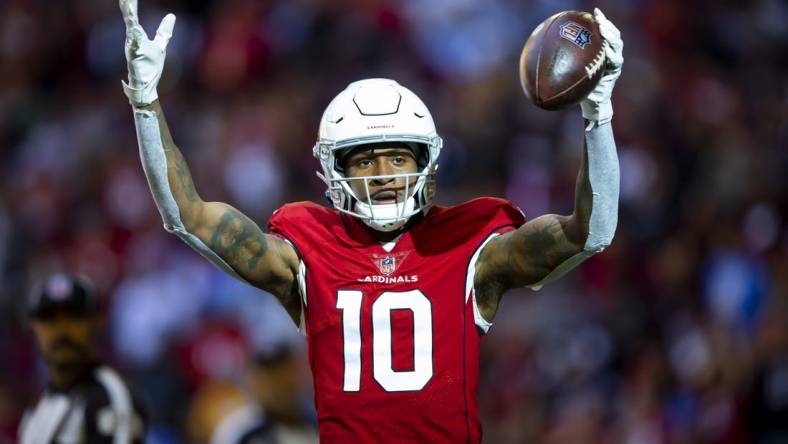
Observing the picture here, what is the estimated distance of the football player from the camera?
3912 mm

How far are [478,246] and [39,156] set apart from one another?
26.6 feet

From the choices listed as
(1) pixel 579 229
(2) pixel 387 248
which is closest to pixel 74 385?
(2) pixel 387 248

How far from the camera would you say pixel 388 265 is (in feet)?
13.6

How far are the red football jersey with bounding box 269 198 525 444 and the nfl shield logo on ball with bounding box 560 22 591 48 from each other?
0.61 m

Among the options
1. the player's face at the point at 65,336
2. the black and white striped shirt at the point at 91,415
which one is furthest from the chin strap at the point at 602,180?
the player's face at the point at 65,336

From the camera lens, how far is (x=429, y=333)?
13.3ft

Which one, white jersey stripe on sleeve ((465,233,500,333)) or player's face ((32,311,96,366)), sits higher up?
white jersey stripe on sleeve ((465,233,500,333))

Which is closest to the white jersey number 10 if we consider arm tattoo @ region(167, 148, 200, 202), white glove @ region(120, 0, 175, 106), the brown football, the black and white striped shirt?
arm tattoo @ region(167, 148, 200, 202)

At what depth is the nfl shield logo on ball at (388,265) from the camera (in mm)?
4133

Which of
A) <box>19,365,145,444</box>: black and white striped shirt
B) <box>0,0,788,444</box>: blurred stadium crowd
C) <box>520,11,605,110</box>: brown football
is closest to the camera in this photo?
<box>520,11,605,110</box>: brown football

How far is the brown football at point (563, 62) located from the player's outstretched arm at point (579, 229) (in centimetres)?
4

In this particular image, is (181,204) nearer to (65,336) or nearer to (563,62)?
(563,62)

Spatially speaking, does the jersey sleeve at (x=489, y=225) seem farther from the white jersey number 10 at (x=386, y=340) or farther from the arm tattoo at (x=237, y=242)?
the arm tattoo at (x=237, y=242)

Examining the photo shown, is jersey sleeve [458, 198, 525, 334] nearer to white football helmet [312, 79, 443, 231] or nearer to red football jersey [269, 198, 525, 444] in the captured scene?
red football jersey [269, 198, 525, 444]
